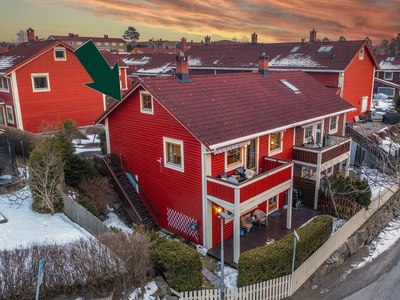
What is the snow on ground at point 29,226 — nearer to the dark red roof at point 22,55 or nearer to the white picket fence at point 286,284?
the white picket fence at point 286,284

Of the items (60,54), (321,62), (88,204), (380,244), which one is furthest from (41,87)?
(380,244)

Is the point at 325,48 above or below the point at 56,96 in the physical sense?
above

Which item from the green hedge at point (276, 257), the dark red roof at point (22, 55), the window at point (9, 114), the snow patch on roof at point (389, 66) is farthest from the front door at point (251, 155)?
the snow patch on roof at point (389, 66)

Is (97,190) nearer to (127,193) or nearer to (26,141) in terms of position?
(127,193)

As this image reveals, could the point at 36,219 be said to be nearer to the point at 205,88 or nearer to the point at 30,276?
the point at 30,276

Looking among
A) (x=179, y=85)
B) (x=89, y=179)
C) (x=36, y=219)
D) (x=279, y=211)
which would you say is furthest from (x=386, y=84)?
(x=36, y=219)

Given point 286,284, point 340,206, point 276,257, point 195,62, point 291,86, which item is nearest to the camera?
point 276,257

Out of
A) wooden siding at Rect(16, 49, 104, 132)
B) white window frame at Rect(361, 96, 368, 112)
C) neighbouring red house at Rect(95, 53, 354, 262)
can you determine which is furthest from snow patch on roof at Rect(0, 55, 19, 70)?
white window frame at Rect(361, 96, 368, 112)

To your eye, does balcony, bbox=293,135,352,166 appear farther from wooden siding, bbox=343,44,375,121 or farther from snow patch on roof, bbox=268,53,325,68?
snow patch on roof, bbox=268,53,325,68
